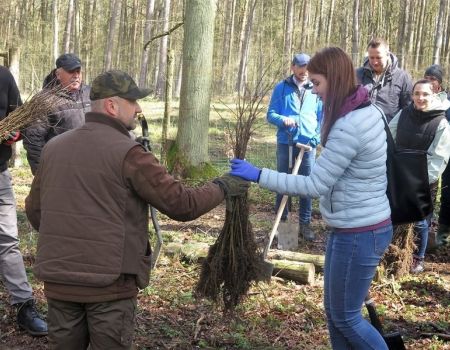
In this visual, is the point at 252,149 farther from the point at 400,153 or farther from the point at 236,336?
the point at 400,153

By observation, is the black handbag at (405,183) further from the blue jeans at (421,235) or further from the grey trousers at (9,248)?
the grey trousers at (9,248)

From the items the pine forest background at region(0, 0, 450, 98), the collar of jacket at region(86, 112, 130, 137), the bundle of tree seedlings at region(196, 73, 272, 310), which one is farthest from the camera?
the pine forest background at region(0, 0, 450, 98)

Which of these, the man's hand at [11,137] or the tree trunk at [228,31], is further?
the tree trunk at [228,31]

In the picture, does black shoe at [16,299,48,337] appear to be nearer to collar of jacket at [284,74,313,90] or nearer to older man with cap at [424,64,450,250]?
collar of jacket at [284,74,313,90]

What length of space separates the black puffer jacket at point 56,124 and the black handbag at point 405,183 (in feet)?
8.34

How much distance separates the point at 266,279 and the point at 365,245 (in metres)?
1.09

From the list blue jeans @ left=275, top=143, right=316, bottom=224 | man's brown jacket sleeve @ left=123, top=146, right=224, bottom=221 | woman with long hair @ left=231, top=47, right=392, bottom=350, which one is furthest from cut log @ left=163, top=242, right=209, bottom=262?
man's brown jacket sleeve @ left=123, top=146, right=224, bottom=221

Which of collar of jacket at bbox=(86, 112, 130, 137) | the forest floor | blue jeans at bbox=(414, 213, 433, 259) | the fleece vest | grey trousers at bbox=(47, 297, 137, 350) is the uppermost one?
collar of jacket at bbox=(86, 112, 130, 137)

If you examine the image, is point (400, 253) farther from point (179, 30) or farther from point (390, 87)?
point (179, 30)

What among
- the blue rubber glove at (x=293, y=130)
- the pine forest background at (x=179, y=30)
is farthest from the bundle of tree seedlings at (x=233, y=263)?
the pine forest background at (x=179, y=30)

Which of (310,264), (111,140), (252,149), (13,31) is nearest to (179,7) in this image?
(13,31)

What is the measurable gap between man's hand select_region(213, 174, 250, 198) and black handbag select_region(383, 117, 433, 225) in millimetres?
776

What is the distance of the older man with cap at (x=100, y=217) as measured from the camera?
7.43 feet

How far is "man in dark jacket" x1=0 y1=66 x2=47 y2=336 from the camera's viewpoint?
3.70 meters
